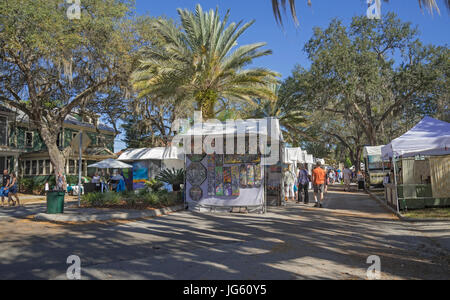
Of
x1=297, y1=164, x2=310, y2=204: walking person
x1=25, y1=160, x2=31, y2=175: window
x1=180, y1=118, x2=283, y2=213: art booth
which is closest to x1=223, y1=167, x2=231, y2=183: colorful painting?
x1=180, y1=118, x2=283, y2=213: art booth

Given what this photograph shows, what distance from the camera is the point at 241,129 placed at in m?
12.4

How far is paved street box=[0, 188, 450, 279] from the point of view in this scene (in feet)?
16.4

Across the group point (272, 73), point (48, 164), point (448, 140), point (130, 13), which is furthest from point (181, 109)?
point (448, 140)

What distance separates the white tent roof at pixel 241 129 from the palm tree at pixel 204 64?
3.67 metres

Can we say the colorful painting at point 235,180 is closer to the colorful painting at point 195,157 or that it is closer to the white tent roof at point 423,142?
the colorful painting at point 195,157

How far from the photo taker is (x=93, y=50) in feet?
67.4

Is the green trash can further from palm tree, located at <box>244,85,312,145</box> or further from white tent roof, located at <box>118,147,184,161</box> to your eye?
palm tree, located at <box>244,85,312,145</box>

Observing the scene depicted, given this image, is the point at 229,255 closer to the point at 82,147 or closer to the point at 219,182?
the point at 219,182

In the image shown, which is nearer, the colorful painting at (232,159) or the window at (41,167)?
the colorful painting at (232,159)

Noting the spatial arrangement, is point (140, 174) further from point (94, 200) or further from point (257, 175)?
point (257, 175)

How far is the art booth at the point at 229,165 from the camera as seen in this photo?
Result: 12.5 metres

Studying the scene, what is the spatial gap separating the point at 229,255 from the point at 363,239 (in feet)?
11.1

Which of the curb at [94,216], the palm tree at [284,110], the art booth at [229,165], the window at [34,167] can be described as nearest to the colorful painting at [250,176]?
the art booth at [229,165]

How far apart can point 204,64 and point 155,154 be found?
962 cm
